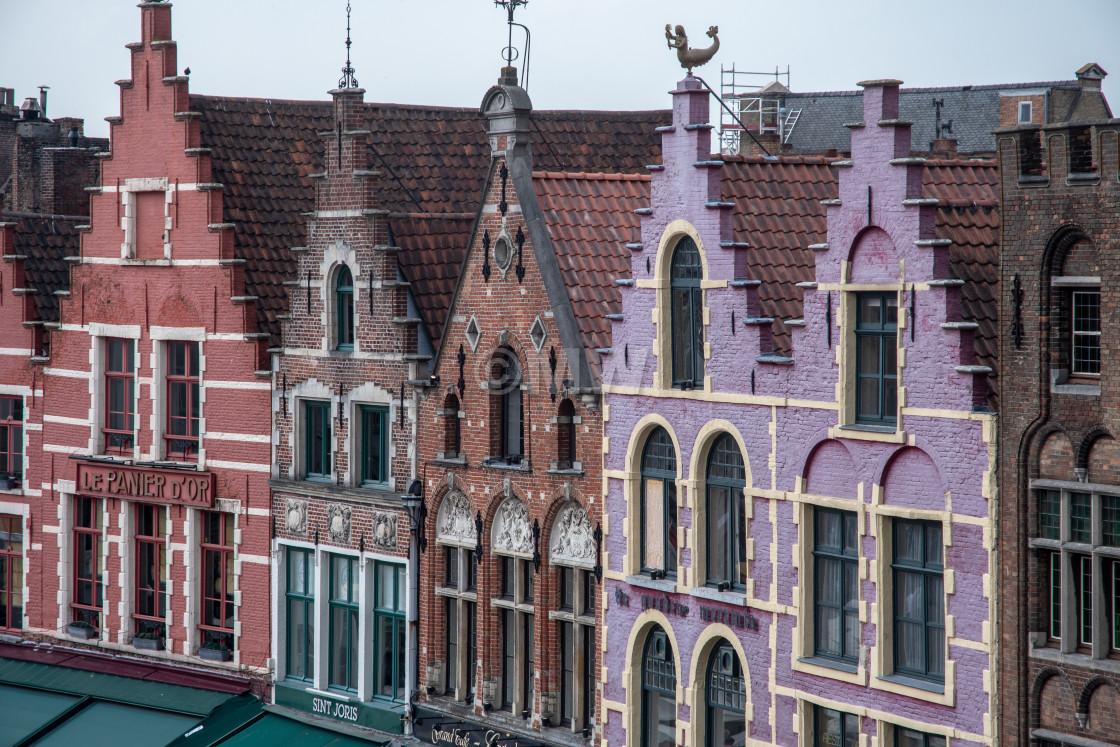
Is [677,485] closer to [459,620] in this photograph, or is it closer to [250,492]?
[459,620]

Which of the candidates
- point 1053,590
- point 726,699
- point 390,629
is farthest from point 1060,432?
point 390,629

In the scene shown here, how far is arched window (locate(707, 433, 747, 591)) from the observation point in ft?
69.3

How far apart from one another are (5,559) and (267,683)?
7.15 m

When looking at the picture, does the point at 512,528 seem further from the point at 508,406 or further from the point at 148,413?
the point at 148,413

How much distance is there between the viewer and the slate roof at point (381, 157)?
27844mm

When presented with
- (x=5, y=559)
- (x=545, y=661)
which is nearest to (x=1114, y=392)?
(x=545, y=661)

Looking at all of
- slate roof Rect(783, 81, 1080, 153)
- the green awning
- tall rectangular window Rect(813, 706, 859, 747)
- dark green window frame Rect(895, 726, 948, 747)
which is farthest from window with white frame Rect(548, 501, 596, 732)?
slate roof Rect(783, 81, 1080, 153)

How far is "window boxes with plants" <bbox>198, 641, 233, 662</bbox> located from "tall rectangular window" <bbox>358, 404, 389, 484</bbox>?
4278 millimetres

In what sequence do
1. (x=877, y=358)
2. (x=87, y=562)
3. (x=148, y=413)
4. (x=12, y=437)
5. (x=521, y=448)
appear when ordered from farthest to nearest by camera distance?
(x=12, y=437) < (x=87, y=562) < (x=148, y=413) < (x=521, y=448) < (x=877, y=358)

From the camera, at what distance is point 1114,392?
55.8ft

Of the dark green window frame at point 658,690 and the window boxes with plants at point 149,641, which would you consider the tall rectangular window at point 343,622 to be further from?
the dark green window frame at point 658,690

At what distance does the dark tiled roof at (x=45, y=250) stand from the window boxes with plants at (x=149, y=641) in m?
6.08

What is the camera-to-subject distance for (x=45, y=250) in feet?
107

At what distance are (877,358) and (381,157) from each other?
35.9ft
